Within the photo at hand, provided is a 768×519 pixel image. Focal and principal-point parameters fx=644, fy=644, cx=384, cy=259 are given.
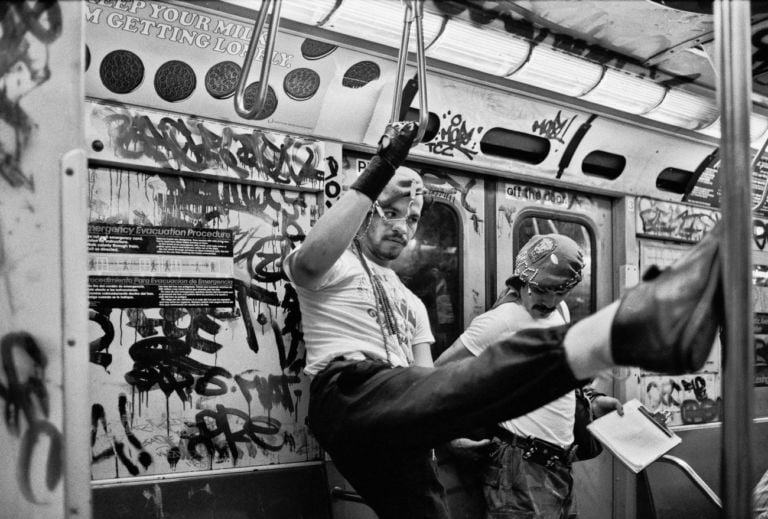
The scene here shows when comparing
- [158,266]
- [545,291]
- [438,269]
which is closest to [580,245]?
[438,269]

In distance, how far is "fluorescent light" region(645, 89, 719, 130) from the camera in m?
3.82

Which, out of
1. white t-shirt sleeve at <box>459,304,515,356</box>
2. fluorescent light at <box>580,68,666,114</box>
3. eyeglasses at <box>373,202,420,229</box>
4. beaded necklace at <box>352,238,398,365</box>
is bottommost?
white t-shirt sleeve at <box>459,304,515,356</box>

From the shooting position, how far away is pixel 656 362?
1158 mm

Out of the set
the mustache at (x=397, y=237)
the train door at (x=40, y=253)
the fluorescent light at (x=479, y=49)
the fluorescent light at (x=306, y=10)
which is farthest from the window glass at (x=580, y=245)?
the train door at (x=40, y=253)

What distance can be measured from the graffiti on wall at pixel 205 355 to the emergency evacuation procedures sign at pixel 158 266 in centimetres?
3

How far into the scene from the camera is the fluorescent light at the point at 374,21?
2701 mm

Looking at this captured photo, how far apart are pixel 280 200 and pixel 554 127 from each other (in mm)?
1790

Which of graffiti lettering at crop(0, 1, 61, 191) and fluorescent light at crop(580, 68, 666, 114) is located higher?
fluorescent light at crop(580, 68, 666, 114)

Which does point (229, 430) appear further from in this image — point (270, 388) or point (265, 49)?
point (265, 49)

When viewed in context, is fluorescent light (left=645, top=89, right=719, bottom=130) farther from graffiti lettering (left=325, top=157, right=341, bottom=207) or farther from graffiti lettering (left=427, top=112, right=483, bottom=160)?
graffiti lettering (left=325, top=157, right=341, bottom=207)

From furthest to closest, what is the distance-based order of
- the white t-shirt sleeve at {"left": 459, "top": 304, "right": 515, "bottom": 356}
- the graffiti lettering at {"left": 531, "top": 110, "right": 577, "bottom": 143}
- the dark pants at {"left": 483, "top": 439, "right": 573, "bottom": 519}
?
the graffiti lettering at {"left": 531, "top": 110, "right": 577, "bottom": 143} < the white t-shirt sleeve at {"left": 459, "top": 304, "right": 515, "bottom": 356} < the dark pants at {"left": 483, "top": 439, "right": 573, "bottom": 519}

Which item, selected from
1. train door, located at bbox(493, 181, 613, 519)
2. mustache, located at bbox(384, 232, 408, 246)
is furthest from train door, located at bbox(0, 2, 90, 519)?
train door, located at bbox(493, 181, 613, 519)

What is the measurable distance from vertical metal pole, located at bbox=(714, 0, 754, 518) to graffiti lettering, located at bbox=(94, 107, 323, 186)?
6.26 feet

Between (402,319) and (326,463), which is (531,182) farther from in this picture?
(326,463)
